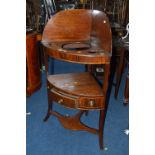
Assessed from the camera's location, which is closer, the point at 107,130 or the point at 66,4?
the point at 107,130

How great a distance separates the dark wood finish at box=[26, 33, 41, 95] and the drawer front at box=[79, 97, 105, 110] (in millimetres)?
991

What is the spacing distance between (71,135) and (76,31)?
0.93 metres

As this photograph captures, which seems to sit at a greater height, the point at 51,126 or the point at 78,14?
the point at 78,14

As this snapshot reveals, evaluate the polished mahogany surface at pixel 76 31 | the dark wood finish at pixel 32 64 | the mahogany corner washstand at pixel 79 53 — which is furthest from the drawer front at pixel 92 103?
the dark wood finish at pixel 32 64

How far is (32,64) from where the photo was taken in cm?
246

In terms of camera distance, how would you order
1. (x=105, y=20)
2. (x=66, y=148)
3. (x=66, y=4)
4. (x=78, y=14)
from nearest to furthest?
(x=105, y=20), (x=66, y=148), (x=78, y=14), (x=66, y=4)

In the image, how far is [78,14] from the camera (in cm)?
192

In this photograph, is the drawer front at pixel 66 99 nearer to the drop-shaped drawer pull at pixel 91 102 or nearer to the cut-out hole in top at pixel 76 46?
the drop-shaped drawer pull at pixel 91 102

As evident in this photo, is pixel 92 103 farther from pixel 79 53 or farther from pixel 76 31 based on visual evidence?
pixel 76 31

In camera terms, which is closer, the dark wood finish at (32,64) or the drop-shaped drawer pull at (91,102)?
the drop-shaped drawer pull at (91,102)

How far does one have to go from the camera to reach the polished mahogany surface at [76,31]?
65.3 inches
